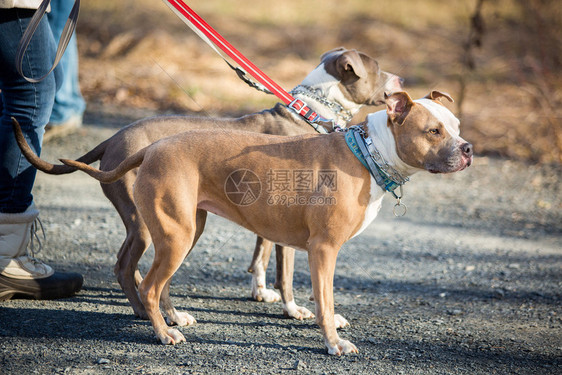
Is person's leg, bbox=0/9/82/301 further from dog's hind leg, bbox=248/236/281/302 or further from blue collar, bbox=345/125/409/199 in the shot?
blue collar, bbox=345/125/409/199

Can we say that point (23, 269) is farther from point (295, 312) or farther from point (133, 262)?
point (295, 312)

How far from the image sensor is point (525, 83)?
9258 millimetres

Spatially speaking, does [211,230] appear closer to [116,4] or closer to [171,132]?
[171,132]

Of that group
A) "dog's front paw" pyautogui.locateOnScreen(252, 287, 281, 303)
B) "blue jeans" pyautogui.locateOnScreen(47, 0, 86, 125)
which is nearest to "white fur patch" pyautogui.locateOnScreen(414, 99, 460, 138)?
"dog's front paw" pyautogui.locateOnScreen(252, 287, 281, 303)

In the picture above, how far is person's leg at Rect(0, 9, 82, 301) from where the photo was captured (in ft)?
12.0

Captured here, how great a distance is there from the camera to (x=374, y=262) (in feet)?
17.0

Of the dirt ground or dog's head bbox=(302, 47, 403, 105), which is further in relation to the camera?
dog's head bbox=(302, 47, 403, 105)

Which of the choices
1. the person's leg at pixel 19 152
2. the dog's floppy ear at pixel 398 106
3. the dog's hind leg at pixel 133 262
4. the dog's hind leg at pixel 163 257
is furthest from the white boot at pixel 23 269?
the dog's floppy ear at pixel 398 106

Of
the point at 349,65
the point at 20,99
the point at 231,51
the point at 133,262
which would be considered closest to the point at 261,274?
the point at 133,262

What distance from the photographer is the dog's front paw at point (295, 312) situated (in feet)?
13.1

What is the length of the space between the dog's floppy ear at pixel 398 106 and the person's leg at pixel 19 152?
2.18 meters

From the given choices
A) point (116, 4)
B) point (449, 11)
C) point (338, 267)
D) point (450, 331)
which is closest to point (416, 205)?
point (338, 267)

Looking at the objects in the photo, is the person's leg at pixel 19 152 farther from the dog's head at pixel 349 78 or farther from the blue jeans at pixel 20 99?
the dog's head at pixel 349 78

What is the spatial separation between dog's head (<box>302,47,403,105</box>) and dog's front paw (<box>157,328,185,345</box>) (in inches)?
84.0
